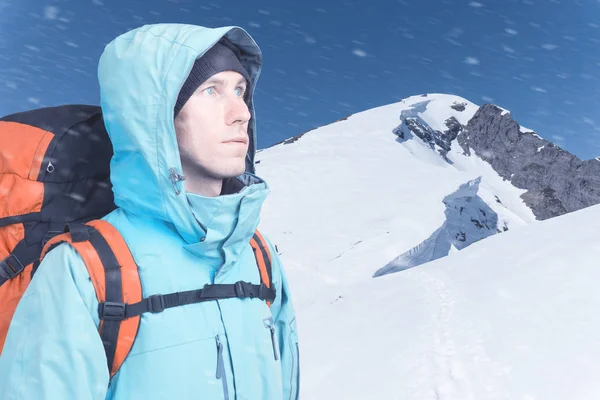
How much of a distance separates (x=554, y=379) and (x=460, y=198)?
A: 2946 cm

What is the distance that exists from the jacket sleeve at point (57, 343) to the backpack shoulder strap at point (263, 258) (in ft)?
2.56

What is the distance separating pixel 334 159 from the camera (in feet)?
113

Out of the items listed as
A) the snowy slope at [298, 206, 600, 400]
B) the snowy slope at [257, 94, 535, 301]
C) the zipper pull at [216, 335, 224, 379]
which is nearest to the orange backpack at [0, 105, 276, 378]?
the zipper pull at [216, 335, 224, 379]

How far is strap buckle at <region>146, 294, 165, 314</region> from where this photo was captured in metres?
1.77

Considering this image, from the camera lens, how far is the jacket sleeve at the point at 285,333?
7.76 feet

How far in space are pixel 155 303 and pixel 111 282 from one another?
163 millimetres

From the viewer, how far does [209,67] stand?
82.7 inches

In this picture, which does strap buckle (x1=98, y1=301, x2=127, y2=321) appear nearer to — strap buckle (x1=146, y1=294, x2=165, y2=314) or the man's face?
strap buckle (x1=146, y1=294, x2=165, y2=314)

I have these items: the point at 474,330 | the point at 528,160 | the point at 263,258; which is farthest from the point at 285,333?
the point at 528,160

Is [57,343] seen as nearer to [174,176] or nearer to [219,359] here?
[219,359]

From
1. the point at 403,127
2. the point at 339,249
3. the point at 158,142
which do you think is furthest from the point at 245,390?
the point at 403,127

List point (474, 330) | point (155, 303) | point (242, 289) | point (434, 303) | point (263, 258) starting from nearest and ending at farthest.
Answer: point (155, 303) → point (242, 289) → point (263, 258) → point (474, 330) → point (434, 303)

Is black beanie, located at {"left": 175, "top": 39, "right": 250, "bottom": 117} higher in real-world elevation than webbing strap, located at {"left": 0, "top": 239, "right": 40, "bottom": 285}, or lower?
higher

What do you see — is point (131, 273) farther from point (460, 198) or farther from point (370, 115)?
point (370, 115)
